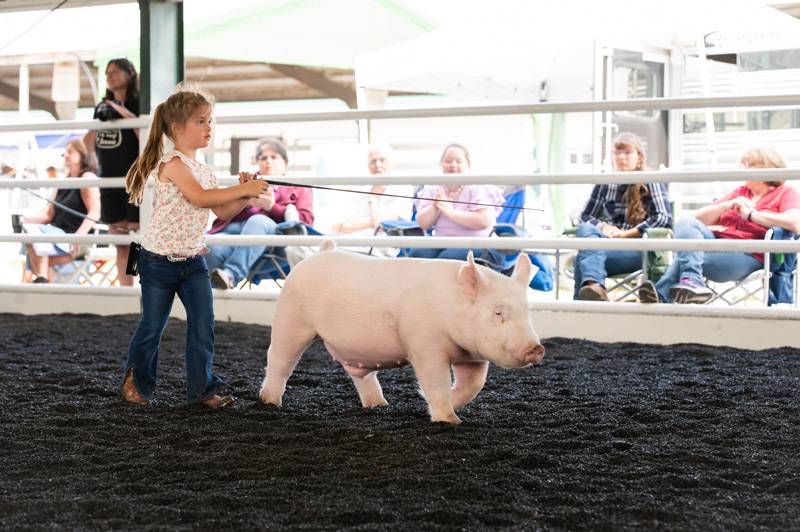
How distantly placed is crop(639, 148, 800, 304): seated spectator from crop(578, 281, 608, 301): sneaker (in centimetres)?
30

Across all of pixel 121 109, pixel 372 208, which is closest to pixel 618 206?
pixel 372 208

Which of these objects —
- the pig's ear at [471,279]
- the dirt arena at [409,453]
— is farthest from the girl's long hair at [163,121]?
the pig's ear at [471,279]

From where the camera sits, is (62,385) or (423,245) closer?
(62,385)

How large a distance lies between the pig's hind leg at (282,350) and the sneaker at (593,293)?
2500 millimetres

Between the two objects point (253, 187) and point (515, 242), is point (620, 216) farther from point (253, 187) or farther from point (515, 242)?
point (253, 187)

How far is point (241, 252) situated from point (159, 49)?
1.23 metres

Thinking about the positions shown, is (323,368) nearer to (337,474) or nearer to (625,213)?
(337,474)

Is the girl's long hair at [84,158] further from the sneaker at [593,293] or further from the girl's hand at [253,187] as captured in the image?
the girl's hand at [253,187]

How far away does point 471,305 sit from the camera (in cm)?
299

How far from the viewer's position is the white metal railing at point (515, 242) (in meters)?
4.95

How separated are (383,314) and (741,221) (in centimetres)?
366

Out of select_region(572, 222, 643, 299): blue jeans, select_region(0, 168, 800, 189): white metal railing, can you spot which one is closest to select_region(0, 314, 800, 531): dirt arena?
select_region(0, 168, 800, 189): white metal railing

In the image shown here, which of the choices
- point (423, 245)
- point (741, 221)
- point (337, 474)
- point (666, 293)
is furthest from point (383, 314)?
point (741, 221)

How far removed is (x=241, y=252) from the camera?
20.5ft
